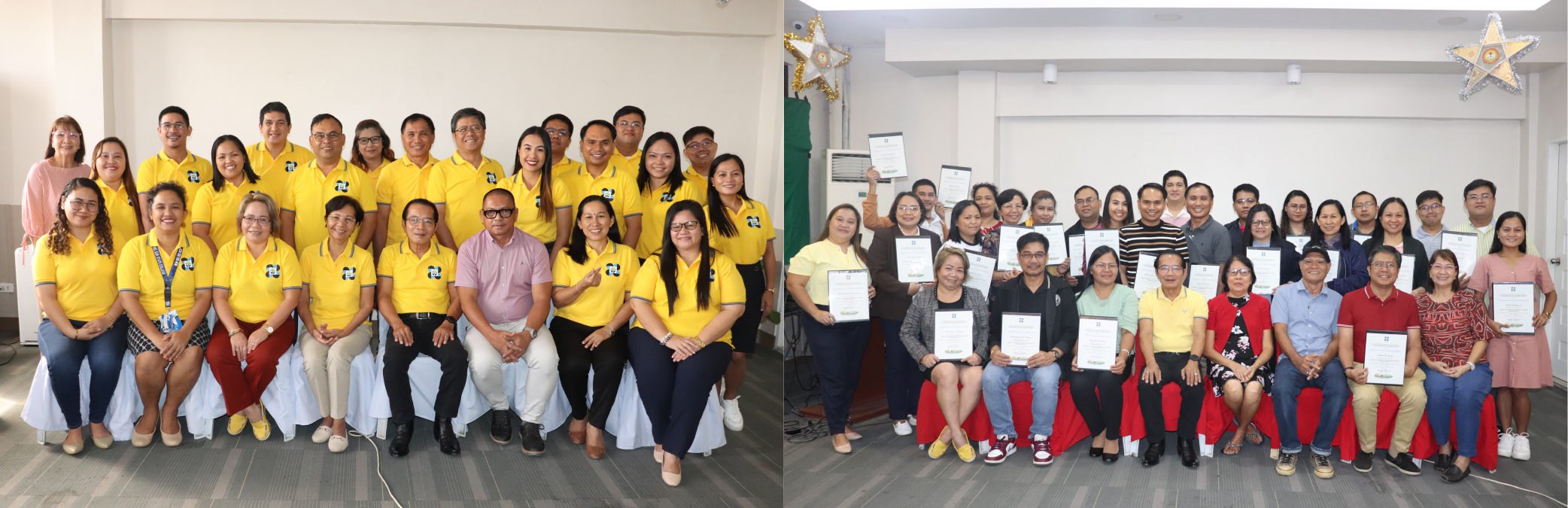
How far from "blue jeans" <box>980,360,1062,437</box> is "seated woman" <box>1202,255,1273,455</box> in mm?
562

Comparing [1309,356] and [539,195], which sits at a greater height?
[539,195]

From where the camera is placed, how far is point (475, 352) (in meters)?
2.81

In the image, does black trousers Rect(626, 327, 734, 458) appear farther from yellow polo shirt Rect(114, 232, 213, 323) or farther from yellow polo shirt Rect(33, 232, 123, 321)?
yellow polo shirt Rect(33, 232, 123, 321)

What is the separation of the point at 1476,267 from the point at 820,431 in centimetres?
231

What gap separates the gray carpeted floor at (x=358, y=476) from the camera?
234 cm

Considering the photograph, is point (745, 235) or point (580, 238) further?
point (745, 235)

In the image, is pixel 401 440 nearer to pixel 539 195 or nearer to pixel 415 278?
pixel 415 278

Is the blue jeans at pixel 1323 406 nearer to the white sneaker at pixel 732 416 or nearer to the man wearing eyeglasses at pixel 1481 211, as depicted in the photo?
the man wearing eyeglasses at pixel 1481 211

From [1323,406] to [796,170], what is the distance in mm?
1964

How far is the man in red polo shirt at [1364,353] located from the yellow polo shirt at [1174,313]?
1.57 ft

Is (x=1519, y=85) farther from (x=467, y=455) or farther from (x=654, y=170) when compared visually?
(x=467, y=455)

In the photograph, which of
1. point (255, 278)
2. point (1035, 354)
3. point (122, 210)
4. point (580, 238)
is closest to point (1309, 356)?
point (1035, 354)

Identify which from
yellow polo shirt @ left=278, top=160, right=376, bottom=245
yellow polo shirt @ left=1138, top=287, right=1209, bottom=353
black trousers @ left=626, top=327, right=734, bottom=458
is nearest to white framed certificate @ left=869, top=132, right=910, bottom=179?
black trousers @ left=626, top=327, right=734, bottom=458

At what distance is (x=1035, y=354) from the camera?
2648 mm
